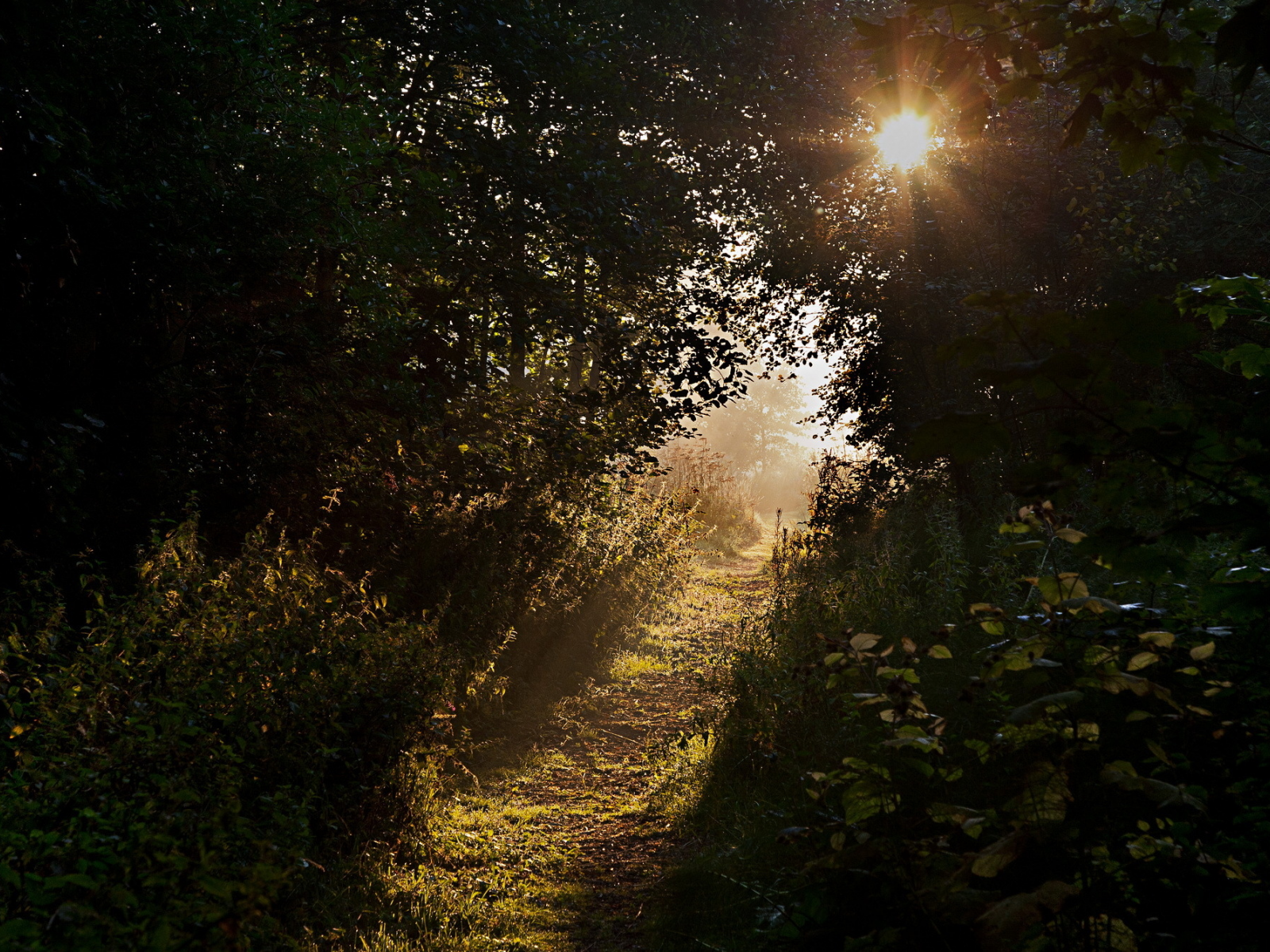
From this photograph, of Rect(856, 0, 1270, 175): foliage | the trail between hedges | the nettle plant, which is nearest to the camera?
the nettle plant

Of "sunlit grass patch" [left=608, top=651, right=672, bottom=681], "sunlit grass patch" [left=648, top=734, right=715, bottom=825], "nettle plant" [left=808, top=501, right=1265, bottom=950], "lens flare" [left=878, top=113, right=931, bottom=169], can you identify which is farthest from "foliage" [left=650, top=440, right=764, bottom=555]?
"nettle plant" [left=808, top=501, right=1265, bottom=950]

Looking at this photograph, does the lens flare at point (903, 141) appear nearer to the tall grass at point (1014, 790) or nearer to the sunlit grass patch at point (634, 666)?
the tall grass at point (1014, 790)

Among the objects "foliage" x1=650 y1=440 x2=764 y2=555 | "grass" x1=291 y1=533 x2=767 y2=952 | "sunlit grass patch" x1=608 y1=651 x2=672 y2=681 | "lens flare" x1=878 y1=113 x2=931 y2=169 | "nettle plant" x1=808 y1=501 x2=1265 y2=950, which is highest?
"lens flare" x1=878 y1=113 x2=931 y2=169

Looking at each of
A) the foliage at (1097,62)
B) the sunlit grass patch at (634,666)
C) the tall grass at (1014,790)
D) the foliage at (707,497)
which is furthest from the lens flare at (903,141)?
the foliage at (707,497)

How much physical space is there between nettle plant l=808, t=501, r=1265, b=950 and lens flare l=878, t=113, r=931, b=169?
743 centimetres

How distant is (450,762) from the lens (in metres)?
5.91

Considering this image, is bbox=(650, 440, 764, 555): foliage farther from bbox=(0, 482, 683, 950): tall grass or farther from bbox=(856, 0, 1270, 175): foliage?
bbox=(856, 0, 1270, 175): foliage

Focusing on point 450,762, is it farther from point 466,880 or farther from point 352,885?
point 352,885

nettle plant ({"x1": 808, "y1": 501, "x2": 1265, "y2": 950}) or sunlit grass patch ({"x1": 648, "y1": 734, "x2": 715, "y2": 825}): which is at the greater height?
nettle plant ({"x1": 808, "y1": 501, "x2": 1265, "y2": 950})

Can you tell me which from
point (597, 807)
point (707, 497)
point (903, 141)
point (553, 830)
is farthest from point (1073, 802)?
point (707, 497)

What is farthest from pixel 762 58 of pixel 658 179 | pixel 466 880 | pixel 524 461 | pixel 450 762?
pixel 466 880

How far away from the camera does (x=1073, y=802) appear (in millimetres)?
2363

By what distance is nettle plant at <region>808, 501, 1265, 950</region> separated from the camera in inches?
78.5

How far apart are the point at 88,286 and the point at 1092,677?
18.6ft
